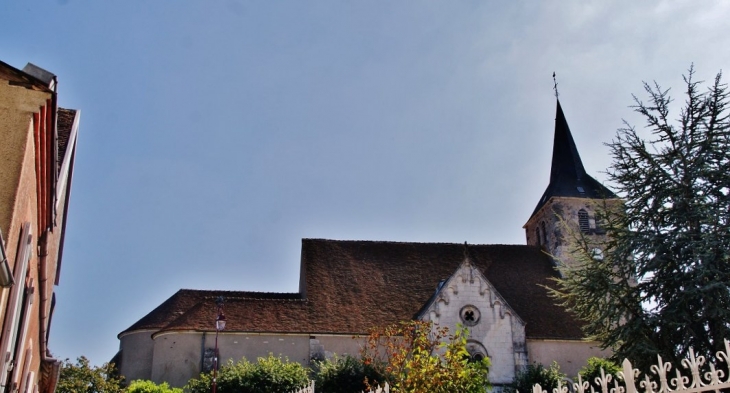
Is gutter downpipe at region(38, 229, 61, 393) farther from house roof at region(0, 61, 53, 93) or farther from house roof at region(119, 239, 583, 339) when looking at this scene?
house roof at region(119, 239, 583, 339)

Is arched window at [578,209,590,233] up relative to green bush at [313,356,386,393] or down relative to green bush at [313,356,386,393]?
up

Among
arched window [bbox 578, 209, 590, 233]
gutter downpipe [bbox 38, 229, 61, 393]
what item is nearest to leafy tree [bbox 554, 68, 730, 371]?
gutter downpipe [bbox 38, 229, 61, 393]

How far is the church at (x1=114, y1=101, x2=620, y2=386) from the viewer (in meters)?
23.5

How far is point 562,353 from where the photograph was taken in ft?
81.6

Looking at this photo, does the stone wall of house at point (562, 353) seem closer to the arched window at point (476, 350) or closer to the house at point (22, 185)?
the arched window at point (476, 350)

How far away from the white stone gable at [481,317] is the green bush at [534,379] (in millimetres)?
659

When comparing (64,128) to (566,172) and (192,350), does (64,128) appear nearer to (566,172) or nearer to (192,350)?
(192,350)

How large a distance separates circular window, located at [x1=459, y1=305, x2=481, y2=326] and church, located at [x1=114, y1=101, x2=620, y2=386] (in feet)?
0.13

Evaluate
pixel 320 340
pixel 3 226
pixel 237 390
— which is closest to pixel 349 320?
pixel 320 340

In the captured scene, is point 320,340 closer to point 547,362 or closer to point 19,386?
point 547,362

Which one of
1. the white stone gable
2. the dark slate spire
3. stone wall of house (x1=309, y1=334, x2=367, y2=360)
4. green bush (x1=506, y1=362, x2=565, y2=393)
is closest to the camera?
green bush (x1=506, y1=362, x2=565, y2=393)

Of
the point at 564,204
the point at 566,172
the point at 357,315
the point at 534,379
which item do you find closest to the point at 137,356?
the point at 357,315

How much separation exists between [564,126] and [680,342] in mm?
23490

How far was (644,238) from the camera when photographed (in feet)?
47.6
